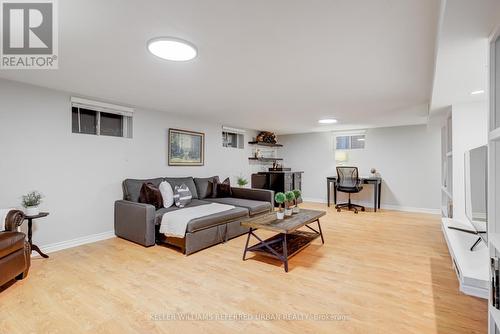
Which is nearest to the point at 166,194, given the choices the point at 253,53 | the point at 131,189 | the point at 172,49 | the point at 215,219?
the point at 131,189

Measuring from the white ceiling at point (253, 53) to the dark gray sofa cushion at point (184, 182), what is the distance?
4.21 feet

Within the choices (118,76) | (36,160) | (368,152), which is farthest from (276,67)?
(368,152)

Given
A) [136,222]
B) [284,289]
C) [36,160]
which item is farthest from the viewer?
[136,222]

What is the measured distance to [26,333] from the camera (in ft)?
5.26

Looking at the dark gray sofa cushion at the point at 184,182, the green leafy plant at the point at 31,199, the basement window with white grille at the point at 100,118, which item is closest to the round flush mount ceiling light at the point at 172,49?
the basement window with white grille at the point at 100,118

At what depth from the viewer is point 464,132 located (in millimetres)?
2912

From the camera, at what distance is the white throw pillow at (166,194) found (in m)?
3.69

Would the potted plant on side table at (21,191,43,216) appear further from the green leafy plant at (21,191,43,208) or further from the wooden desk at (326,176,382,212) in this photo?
the wooden desk at (326,176,382,212)

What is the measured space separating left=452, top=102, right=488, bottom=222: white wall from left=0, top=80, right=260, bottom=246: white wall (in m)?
4.38

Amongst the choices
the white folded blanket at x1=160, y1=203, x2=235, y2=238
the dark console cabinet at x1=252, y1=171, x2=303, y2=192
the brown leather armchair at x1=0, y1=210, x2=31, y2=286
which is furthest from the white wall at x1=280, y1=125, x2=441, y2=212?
the brown leather armchair at x1=0, y1=210, x2=31, y2=286

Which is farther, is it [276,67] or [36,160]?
[36,160]

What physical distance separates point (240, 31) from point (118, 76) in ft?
5.35

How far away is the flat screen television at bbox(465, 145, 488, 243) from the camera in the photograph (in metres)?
1.97

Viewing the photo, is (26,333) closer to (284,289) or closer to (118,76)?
(284,289)
